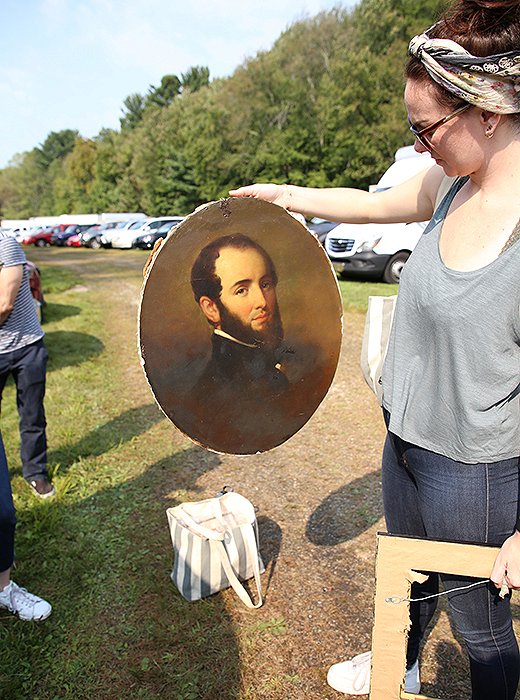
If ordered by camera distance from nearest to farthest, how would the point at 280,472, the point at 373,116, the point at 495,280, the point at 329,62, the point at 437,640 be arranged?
the point at 495,280 → the point at 437,640 → the point at 280,472 → the point at 373,116 → the point at 329,62

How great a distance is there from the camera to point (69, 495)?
3.85m

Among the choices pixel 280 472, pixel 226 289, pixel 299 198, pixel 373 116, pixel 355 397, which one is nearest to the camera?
pixel 226 289

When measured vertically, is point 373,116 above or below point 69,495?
above

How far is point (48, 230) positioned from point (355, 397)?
123 ft

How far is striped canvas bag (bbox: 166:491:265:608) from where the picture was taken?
2756mm

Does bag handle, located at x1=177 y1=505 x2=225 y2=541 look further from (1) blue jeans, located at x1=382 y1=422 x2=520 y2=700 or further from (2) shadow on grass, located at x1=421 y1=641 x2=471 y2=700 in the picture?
(1) blue jeans, located at x1=382 y1=422 x2=520 y2=700

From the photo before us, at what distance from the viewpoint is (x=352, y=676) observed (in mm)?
2266

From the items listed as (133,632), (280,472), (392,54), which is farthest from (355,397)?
(392,54)

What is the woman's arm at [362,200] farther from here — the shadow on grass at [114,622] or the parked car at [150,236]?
the parked car at [150,236]

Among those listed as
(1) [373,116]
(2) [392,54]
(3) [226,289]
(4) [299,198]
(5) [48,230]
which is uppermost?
(2) [392,54]

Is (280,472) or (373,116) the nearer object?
(280,472)

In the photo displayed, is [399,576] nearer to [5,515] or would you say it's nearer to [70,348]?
[5,515]

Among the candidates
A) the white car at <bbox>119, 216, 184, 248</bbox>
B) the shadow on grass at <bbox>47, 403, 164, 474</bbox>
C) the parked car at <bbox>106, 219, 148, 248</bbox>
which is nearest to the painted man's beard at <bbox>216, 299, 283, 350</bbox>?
the shadow on grass at <bbox>47, 403, 164, 474</bbox>

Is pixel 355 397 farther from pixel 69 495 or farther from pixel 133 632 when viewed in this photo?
pixel 133 632
